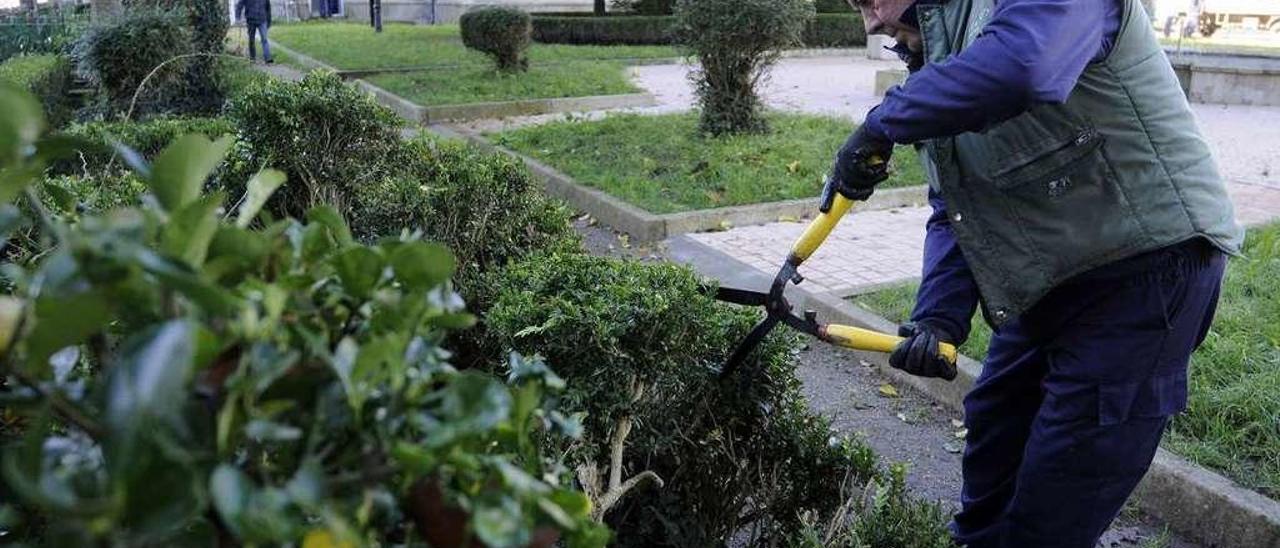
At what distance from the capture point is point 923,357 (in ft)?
9.77

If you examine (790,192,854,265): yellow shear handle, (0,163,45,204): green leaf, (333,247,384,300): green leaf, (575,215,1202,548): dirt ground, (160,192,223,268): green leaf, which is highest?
(0,163,45,204): green leaf

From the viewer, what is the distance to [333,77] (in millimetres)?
5508

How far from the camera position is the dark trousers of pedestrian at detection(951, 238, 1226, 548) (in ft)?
8.84

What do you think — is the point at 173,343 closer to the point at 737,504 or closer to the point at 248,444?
the point at 248,444

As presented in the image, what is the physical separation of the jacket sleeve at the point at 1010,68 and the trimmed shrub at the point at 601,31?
22.6 m

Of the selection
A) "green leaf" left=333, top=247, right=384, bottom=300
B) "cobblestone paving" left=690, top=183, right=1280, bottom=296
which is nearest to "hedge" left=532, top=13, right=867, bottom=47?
"cobblestone paving" left=690, top=183, right=1280, bottom=296

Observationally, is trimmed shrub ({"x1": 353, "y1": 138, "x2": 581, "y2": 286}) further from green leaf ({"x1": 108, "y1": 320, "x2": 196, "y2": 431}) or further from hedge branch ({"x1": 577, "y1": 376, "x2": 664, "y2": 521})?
green leaf ({"x1": 108, "y1": 320, "x2": 196, "y2": 431})

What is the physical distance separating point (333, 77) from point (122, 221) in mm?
4811

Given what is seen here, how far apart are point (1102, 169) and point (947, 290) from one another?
0.68 m

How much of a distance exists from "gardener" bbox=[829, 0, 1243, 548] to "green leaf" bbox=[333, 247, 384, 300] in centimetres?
165

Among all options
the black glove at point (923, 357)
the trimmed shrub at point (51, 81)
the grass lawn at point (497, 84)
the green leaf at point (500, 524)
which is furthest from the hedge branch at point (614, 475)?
the grass lawn at point (497, 84)

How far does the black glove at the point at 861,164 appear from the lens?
280 centimetres

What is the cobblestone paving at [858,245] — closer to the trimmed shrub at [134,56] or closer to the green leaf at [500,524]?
the green leaf at [500,524]

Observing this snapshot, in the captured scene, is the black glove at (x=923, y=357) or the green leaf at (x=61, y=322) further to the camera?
the black glove at (x=923, y=357)
